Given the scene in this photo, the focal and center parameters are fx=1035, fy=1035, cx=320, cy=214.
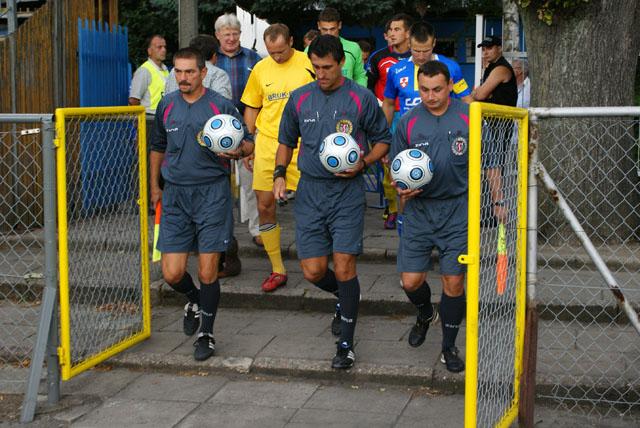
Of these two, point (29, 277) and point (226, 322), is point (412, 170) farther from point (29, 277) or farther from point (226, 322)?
point (29, 277)

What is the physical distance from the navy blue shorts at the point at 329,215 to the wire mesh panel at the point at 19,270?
5.58 ft

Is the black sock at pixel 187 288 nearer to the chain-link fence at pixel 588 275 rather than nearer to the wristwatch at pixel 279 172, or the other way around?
the wristwatch at pixel 279 172

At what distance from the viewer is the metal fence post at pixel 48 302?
5906mm

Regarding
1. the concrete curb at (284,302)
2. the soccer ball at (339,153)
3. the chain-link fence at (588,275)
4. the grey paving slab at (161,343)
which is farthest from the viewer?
the concrete curb at (284,302)

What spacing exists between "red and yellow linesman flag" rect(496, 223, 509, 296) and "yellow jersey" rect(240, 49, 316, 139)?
3.07 m

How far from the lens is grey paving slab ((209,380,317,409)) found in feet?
20.0

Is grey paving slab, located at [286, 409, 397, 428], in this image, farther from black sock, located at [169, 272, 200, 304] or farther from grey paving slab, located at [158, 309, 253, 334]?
grey paving slab, located at [158, 309, 253, 334]

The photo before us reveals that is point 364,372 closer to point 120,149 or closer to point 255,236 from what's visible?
point 120,149

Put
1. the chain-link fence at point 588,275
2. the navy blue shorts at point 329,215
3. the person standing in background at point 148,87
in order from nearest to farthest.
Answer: the chain-link fence at point 588,275, the navy blue shorts at point 329,215, the person standing in background at point 148,87

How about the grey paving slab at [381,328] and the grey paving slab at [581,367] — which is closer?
the grey paving slab at [581,367]

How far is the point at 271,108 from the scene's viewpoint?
26.0ft

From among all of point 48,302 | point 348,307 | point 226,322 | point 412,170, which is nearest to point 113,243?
point 226,322

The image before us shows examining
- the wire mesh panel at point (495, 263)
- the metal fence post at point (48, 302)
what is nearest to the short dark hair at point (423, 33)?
the wire mesh panel at point (495, 263)

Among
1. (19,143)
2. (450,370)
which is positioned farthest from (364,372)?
(19,143)
